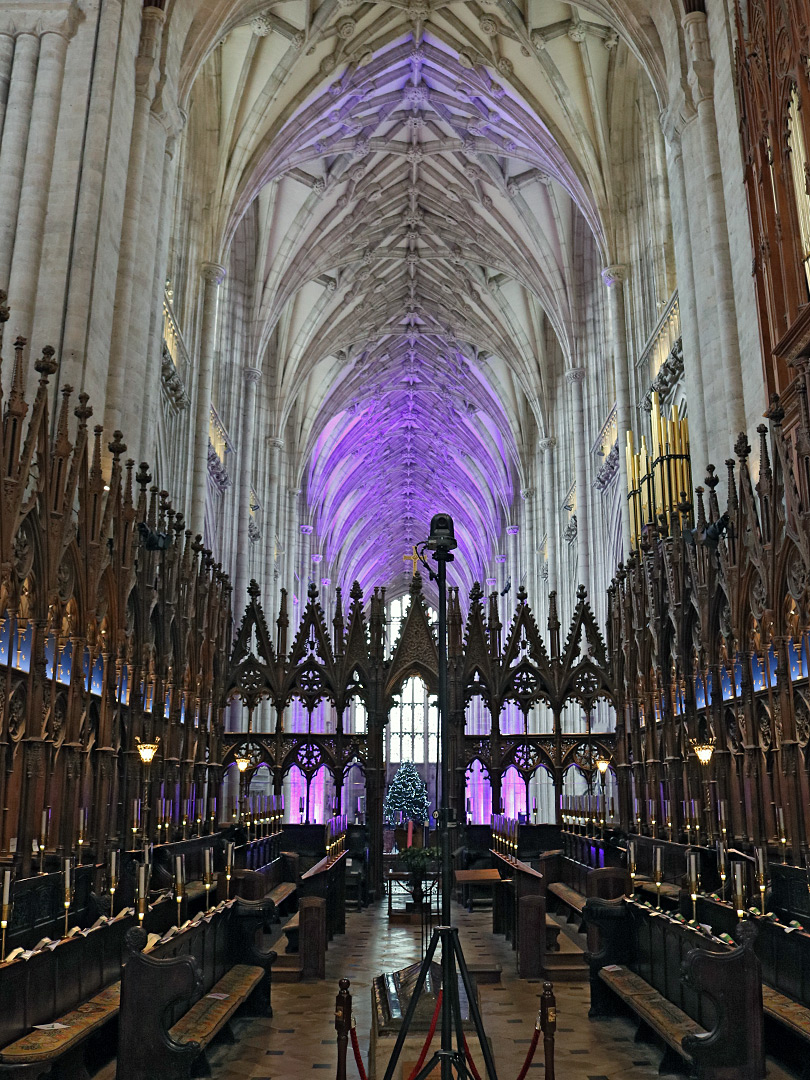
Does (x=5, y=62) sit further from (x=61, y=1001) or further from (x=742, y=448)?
(x=61, y=1001)

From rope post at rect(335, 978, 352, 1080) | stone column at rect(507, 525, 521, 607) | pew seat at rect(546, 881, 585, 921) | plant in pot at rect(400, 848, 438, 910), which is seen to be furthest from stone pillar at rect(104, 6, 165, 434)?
stone column at rect(507, 525, 521, 607)

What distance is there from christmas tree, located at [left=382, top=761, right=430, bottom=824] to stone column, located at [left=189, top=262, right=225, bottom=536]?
18723 millimetres

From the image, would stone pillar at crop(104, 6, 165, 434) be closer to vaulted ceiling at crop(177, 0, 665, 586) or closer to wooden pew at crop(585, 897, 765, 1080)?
vaulted ceiling at crop(177, 0, 665, 586)

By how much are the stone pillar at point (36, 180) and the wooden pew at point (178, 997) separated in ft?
24.7

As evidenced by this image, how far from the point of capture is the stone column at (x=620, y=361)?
21.5 metres

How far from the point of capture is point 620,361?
865 inches

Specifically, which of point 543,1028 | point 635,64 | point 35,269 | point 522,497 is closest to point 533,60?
point 635,64

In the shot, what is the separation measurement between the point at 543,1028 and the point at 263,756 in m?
12.9

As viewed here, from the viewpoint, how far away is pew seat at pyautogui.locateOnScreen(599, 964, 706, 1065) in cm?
646

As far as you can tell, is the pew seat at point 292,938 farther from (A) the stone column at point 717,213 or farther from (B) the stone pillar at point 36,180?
(A) the stone column at point 717,213

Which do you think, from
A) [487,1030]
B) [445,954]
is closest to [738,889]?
[487,1030]

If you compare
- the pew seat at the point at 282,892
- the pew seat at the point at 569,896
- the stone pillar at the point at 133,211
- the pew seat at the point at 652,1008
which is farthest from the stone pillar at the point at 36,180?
the pew seat at the point at 569,896

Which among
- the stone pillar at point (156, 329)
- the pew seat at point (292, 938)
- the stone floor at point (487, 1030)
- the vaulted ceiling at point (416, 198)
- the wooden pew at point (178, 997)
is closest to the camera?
the wooden pew at point (178, 997)

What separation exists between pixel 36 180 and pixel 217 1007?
33.3ft
